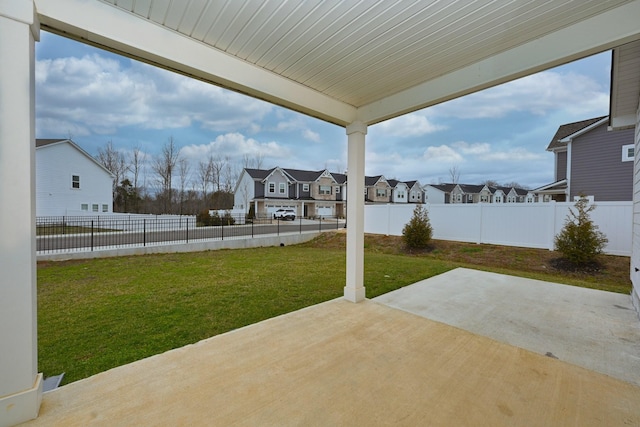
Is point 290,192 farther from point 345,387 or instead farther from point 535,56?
point 345,387

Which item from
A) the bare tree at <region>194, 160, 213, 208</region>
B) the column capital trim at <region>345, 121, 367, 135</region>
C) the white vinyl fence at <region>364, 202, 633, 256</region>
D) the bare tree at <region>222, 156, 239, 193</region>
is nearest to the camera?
the column capital trim at <region>345, 121, 367, 135</region>

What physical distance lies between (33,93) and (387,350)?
344 cm

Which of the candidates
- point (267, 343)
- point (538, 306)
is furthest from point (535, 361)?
point (267, 343)

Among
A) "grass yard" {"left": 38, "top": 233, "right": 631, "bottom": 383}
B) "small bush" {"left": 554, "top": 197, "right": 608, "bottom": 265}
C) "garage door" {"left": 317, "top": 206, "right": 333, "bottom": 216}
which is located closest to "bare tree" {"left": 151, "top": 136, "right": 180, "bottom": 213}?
"garage door" {"left": 317, "top": 206, "right": 333, "bottom": 216}

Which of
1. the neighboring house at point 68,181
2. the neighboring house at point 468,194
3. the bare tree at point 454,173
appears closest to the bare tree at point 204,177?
the neighboring house at point 68,181

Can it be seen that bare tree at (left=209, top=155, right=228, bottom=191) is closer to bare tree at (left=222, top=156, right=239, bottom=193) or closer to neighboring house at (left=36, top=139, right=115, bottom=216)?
bare tree at (left=222, top=156, right=239, bottom=193)

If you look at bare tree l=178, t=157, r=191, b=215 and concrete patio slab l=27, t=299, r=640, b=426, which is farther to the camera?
bare tree l=178, t=157, r=191, b=215

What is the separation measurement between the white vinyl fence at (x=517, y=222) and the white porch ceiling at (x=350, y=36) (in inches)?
319

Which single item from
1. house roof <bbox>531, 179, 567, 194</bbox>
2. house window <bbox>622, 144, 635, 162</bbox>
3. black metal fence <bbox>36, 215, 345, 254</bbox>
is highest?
house window <bbox>622, 144, 635, 162</bbox>

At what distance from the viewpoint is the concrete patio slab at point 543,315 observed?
Result: 2.70 meters

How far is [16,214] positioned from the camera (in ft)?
5.40

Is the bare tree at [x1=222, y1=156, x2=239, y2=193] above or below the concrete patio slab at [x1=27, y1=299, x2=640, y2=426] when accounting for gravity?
above

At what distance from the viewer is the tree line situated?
2519 cm

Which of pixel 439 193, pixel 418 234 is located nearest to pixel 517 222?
pixel 418 234
